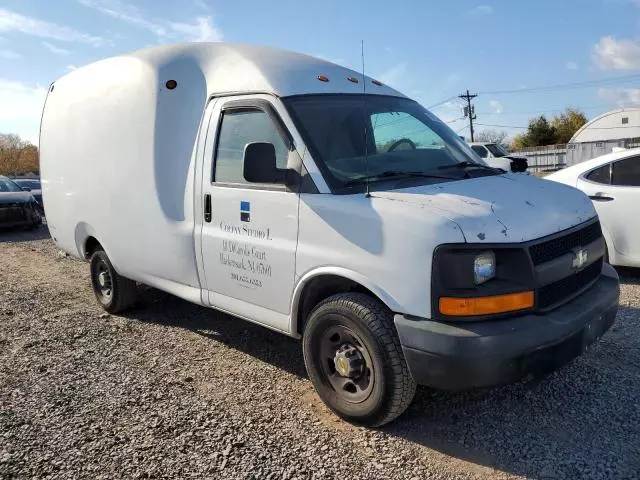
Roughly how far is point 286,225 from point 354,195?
560 millimetres

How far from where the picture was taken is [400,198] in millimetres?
3205

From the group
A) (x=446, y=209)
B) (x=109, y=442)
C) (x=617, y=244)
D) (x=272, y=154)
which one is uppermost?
(x=272, y=154)

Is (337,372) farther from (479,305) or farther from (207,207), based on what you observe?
(207,207)

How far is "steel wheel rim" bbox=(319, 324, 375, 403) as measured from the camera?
333 centimetres

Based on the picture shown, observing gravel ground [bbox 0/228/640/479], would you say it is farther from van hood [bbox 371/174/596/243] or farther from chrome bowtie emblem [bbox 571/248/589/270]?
van hood [bbox 371/174/596/243]

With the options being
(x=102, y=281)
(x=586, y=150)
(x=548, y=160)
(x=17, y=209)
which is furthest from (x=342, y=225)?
(x=548, y=160)

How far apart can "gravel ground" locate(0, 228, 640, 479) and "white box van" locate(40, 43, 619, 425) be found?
37cm

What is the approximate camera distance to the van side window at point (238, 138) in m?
3.84

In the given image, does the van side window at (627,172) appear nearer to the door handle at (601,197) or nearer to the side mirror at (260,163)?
the door handle at (601,197)

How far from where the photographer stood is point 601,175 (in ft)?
21.3

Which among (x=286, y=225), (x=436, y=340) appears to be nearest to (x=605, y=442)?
(x=436, y=340)

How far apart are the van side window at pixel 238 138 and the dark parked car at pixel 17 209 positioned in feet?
39.4

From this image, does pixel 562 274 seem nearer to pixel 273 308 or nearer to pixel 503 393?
pixel 503 393

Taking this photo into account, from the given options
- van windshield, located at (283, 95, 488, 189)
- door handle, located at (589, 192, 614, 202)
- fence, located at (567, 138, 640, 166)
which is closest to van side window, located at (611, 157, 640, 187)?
door handle, located at (589, 192, 614, 202)
